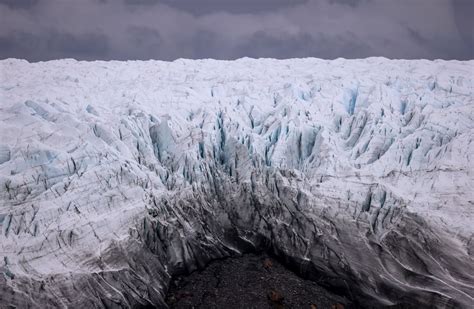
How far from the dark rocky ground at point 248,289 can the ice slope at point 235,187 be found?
57 centimetres

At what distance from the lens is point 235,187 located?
66.0 ft

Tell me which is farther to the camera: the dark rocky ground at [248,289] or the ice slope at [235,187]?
the dark rocky ground at [248,289]

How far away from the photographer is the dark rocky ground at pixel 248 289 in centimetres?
1617

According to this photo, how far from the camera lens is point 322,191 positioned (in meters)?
18.7

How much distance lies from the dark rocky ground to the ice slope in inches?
22.3

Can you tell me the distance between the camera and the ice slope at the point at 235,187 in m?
15.4

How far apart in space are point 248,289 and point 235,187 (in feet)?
16.9

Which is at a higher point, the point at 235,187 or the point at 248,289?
the point at 235,187

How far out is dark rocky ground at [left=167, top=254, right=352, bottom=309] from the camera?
1617 cm

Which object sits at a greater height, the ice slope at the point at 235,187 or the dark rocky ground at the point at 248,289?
the ice slope at the point at 235,187

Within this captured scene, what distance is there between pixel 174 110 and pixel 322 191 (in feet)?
30.4

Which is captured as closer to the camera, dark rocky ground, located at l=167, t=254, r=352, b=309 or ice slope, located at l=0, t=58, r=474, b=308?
ice slope, located at l=0, t=58, r=474, b=308

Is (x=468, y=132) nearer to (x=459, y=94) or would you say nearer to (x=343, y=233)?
(x=459, y=94)

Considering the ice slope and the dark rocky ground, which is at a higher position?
the ice slope
